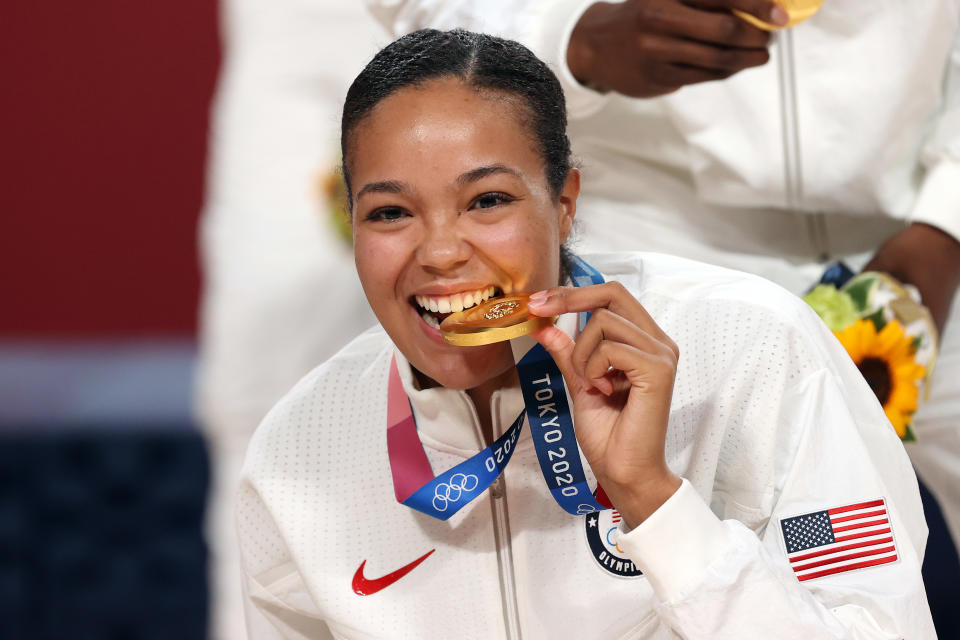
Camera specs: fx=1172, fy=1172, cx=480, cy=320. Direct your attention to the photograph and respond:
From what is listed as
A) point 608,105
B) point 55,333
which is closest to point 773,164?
point 608,105

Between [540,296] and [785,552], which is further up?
[540,296]

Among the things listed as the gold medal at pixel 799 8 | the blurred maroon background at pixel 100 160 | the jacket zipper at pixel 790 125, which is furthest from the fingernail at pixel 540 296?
the blurred maroon background at pixel 100 160

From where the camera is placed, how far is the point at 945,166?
5.96 ft

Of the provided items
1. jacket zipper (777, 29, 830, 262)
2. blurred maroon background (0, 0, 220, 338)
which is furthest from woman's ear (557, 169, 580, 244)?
blurred maroon background (0, 0, 220, 338)

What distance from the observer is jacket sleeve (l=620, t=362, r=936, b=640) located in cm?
105

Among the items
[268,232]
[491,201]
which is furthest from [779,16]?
[268,232]

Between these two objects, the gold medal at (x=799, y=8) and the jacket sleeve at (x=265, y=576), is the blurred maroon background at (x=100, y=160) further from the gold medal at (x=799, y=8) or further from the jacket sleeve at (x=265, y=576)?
the gold medal at (x=799, y=8)

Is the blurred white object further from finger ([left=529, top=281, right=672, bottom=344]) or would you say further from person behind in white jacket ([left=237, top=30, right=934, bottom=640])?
finger ([left=529, top=281, right=672, bottom=344])

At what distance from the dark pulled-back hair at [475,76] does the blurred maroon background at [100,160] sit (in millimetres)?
2171

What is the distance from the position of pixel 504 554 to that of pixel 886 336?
1.96ft

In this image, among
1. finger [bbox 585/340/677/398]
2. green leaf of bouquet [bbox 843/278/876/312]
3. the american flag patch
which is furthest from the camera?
green leaf of bouquet [bbox 843/278/876/312]

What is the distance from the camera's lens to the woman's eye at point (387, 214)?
48.8 inches

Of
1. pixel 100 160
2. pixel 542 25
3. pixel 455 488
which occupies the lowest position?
pixel 455 488

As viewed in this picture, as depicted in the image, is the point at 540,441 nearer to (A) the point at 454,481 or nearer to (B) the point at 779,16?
(A) the point at 454,481
